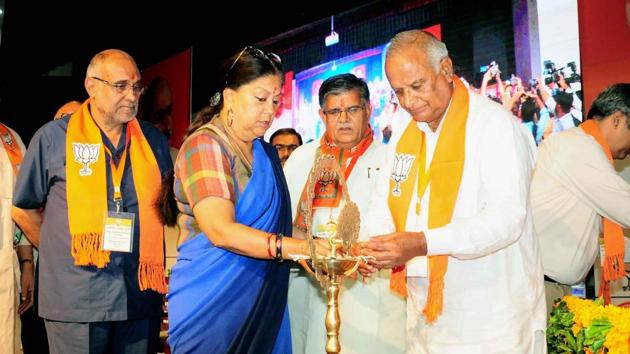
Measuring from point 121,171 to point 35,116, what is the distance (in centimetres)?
590

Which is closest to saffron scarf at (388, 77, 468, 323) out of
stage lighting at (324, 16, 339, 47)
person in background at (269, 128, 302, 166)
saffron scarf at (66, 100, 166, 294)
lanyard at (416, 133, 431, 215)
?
lanyard at (416, 133, 431, 215)

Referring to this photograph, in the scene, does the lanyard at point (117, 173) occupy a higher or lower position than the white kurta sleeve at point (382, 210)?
higher

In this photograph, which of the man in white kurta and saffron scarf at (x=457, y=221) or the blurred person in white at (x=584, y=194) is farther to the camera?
the blurred person in white at (x=584, y=194)

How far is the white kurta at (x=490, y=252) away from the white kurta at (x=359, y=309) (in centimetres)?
71

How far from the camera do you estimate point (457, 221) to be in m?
2.10

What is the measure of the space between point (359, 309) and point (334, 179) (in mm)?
662

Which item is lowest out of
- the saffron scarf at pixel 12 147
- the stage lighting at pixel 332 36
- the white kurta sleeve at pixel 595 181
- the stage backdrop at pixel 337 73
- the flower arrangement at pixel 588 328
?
the flower arrangement at pixel 588 328

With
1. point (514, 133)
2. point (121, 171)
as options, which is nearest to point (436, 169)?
point (514, 133)

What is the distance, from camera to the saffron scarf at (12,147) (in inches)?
163

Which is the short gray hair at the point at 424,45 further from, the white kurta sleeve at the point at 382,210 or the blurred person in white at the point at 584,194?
the blurred person in white at the point at 584,194

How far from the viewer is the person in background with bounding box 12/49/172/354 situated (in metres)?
2.93

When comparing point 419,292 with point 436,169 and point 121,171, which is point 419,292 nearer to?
point 436,169

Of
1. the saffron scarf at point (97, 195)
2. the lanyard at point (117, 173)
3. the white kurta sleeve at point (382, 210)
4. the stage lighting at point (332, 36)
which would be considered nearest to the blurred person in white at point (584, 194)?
the white kurta sleeve at point (382, 210)

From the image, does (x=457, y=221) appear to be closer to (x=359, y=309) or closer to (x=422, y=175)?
(x=422, y=175)
